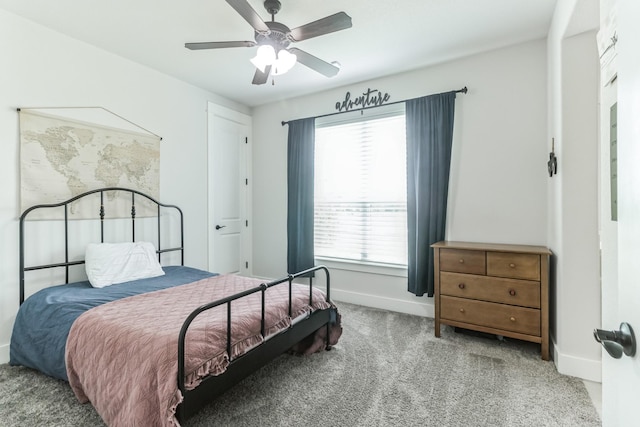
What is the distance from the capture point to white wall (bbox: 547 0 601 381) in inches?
80.6

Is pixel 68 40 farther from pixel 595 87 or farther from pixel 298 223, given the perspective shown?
pixel 595 87

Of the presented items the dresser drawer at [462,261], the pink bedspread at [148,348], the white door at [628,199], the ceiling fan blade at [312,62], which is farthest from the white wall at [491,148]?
the white door at [628,199]

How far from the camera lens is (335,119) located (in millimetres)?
3805

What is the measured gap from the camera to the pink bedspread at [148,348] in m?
1.33

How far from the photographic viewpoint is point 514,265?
2439 millimetres

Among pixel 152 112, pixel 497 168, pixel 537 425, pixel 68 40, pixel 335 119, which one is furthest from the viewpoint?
pixel 335 119

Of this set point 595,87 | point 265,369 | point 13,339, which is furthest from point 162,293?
point 595,87

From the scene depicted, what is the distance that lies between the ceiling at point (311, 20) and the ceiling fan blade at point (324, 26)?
1.16ft

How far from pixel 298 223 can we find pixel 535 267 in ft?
8.28

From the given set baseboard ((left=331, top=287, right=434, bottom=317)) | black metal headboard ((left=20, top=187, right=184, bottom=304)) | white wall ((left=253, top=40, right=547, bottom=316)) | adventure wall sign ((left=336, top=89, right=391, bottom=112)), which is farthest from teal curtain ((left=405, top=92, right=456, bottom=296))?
black metal headboard ((left=20, top=187, right=184, bottom=304))

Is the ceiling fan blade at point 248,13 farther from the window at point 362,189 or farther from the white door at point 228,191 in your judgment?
the white door at point 228,191

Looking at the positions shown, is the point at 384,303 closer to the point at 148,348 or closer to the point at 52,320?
the point at 148,348

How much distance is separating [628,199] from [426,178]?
102 inches

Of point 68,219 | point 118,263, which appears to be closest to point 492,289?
point 118,263
